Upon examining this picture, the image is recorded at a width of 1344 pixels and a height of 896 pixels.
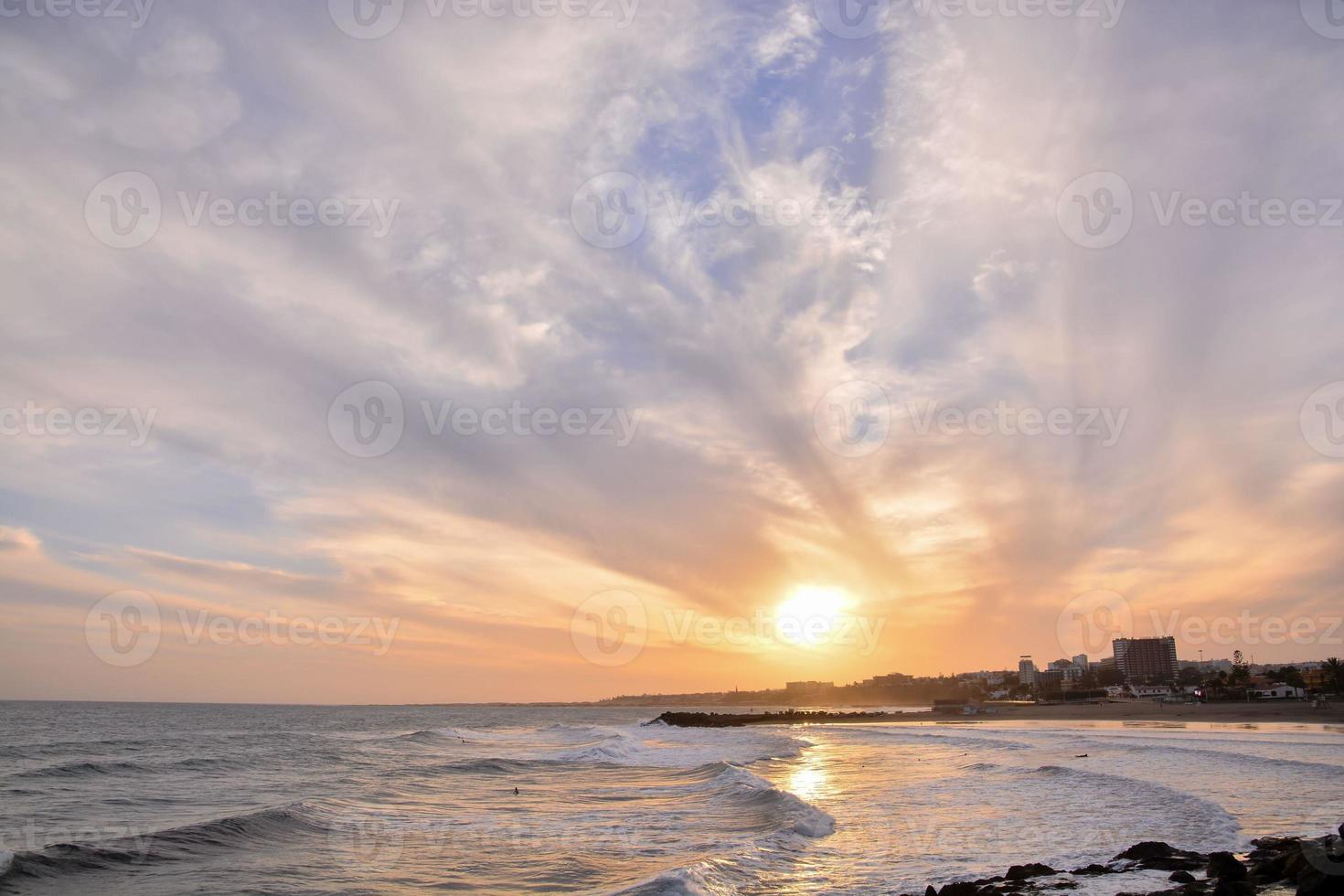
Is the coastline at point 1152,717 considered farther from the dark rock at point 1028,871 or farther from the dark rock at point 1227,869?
the dark rock at point 1028,871

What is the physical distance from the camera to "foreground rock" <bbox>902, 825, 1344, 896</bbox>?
1323cm

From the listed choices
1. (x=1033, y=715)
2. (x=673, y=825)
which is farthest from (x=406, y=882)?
(x=1033, y=715)

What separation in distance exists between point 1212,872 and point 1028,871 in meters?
3.31

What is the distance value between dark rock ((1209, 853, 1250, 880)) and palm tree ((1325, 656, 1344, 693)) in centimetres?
11136

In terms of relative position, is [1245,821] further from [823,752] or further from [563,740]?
[563,740]

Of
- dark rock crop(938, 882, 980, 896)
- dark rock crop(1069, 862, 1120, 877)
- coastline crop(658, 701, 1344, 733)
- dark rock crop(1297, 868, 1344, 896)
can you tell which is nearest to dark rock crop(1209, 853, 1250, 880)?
dark rock crop(1069, 862, 1120, 877)

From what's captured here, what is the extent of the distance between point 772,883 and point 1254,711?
8838cm

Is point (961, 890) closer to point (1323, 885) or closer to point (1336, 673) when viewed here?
point (1323, 885)

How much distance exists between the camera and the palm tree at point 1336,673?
100125 millimetres

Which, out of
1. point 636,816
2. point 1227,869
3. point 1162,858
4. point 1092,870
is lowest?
point 636,816

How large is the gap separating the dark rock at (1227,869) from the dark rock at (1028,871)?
287 cm

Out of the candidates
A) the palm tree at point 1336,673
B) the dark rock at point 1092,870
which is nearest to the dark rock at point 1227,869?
the dark rock at point 1092,870

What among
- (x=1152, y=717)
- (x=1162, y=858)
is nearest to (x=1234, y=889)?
(x=1162, y=858)

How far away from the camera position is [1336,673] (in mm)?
103750
